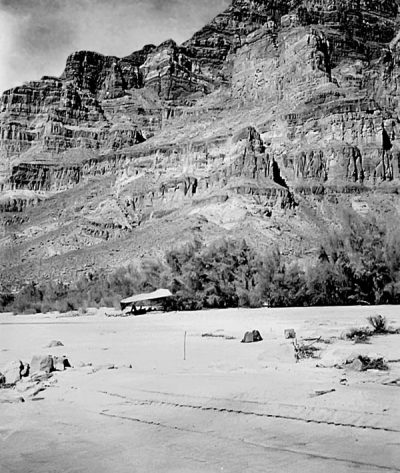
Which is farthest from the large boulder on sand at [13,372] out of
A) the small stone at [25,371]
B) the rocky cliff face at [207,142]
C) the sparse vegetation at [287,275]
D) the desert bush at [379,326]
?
the rocky cliff face at [207,142]

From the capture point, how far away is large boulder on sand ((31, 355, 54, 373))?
665 cm

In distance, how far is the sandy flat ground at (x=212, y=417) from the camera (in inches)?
126

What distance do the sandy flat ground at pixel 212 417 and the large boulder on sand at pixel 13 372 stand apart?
17.8 inches

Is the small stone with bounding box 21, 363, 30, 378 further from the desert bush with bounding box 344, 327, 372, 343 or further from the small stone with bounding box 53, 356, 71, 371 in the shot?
the desert bush with bounding box 344, 327, 372, 343

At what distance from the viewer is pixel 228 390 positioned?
485 centimetres

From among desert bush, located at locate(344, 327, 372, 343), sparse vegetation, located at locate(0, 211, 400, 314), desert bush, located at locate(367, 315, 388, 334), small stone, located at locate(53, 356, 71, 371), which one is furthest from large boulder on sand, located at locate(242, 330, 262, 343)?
sparse vegetation, located at locate(0, 211, 400, 314)

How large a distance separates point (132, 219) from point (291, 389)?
71751mm

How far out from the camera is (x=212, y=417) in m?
4.12

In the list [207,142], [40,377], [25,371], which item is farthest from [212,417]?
Answer: [207,142]

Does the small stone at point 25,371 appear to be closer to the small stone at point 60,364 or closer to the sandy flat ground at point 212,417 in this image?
the small stone at point 60,364

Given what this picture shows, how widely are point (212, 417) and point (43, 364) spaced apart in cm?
334

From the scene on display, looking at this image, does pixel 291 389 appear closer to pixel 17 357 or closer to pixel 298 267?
pixel 17 357

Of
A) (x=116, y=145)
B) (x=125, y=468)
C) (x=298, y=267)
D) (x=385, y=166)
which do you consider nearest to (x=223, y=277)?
(x=298, y=267)

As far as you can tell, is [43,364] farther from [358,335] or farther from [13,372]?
[358,335]
